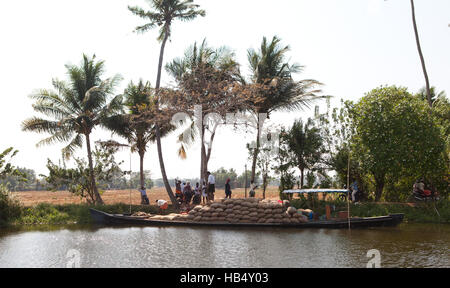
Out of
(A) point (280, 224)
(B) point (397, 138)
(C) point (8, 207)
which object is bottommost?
(A) point (280, 224)

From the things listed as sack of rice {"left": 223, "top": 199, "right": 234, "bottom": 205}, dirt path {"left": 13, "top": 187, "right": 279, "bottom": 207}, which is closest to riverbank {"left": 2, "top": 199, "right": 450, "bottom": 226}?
dirt path {"left": 13, "top": 187, "right": 279, "bottom": 207}

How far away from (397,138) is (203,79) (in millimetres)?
10958

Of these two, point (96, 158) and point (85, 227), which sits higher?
point (96, 158)

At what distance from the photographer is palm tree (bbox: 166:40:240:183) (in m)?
23.1

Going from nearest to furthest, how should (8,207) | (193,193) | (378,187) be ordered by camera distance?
(8,207) < (378,187) < (193,193)

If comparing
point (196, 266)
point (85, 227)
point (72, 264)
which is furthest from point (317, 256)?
point (85, 227)

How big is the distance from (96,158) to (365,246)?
17099 mm

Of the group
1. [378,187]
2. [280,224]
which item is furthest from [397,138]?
[280,224]

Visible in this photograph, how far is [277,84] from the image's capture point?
25266 millimetres

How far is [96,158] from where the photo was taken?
965 inches

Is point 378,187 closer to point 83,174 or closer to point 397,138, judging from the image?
point 397,138

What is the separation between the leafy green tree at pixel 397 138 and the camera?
2042 cm
